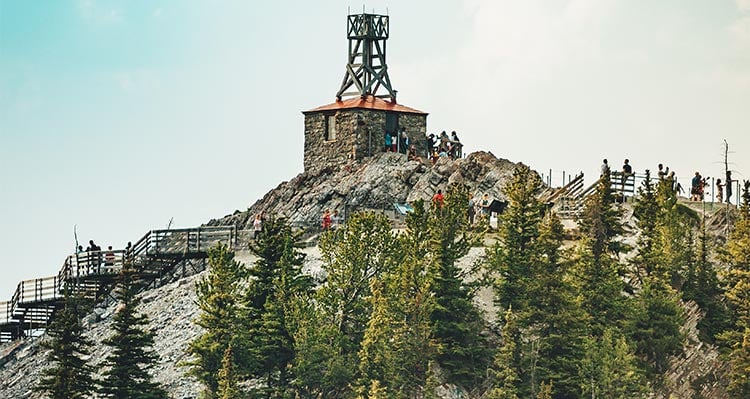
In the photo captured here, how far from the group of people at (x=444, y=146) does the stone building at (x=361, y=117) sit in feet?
1.12

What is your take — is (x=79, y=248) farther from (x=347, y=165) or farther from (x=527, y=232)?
(x=527, y=232)

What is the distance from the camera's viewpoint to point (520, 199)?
8562 cm

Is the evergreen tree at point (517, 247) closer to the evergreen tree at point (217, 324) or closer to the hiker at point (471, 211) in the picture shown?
the hiker at point (471, 211)

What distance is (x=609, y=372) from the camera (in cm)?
8056

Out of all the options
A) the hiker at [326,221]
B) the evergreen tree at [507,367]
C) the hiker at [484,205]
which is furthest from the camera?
the hiker at [484,205]

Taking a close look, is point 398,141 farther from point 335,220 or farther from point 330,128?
point 335,220

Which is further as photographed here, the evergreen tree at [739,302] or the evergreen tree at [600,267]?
the evergreen tree at [600,267]

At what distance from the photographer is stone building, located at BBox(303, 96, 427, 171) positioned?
107 meters

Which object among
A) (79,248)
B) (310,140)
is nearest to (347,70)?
(310,140)

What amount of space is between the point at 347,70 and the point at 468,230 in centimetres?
2018

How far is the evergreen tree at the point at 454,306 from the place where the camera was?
82.8m

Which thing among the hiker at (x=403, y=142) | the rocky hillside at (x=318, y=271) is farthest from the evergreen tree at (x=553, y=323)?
the hiker at (x=403, y=142)

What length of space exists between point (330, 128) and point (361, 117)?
7.44 feet

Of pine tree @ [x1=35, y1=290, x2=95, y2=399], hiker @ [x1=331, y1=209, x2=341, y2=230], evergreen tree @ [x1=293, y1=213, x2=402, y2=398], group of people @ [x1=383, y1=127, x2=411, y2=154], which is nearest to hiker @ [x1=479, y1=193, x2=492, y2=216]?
hiker @ [x1=331, y1=209, x2=341, y2=230]
